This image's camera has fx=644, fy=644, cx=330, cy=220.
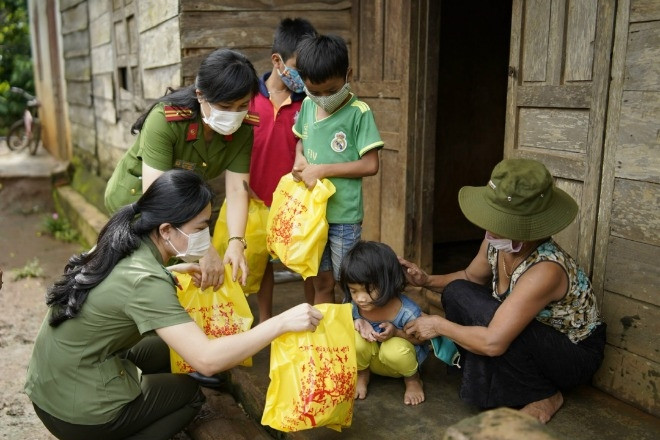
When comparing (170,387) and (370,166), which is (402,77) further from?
(170,387)

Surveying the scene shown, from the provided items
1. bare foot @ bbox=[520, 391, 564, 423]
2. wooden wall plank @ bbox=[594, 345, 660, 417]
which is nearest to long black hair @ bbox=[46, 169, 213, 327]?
bare foot @ bbox=[520, 391, 564, 423]

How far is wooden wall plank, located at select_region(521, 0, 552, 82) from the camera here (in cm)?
314

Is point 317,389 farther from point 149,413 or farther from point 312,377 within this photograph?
point 149,413

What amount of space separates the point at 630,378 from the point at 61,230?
7613 millimetres

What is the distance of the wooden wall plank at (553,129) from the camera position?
2999 millimetres

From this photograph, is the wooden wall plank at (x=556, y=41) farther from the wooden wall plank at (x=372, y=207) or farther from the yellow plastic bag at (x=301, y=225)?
the wooden wall plank at (x=372, y=207)

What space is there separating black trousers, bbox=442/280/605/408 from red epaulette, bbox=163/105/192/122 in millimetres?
1608

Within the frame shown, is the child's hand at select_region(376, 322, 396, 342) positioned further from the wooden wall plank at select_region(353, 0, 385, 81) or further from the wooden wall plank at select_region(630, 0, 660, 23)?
the wooden wall plank at select_region(353, 0, 385, 81)

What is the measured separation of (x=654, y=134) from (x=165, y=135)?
7.19ft

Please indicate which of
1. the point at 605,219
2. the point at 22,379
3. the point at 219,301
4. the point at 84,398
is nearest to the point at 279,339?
the point at 219,301

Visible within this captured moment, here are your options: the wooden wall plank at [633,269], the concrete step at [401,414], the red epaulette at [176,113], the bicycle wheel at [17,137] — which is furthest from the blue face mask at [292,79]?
the bicycle wheel at [17,137]

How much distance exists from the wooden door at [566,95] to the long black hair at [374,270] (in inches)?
35.7

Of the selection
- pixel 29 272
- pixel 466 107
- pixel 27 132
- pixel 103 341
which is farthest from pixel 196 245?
pixel 27 132

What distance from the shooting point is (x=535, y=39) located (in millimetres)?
3201
